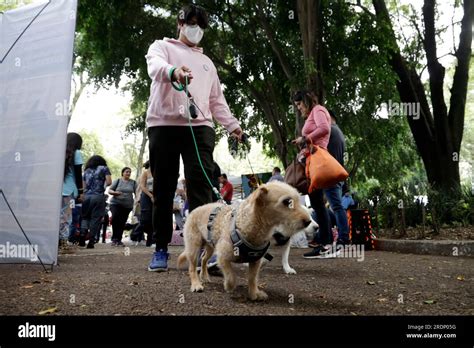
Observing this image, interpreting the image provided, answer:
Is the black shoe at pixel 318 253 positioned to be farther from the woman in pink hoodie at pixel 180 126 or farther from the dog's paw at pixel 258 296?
the dog's paw at pixel 258 296

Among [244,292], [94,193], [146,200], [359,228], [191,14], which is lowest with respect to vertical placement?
[244,292]

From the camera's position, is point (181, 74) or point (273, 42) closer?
point (181, 74)

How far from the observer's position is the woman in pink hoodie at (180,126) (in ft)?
13.2

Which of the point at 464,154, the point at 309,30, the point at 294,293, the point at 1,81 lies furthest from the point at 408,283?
the point at 464,154

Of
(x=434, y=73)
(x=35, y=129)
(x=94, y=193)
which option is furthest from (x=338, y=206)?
(x=434, y=73)

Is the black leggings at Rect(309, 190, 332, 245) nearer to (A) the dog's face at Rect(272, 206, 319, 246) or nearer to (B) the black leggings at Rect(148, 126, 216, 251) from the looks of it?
(B) the black leggings at Rect(148, 126, 216, 251)

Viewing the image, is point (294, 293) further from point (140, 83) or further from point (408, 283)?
point (140, 83)

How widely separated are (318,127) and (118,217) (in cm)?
646

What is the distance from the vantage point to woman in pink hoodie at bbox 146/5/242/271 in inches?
159

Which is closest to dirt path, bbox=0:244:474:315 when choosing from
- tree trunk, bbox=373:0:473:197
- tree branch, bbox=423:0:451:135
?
tree trunk, bbox=373:0:473:197

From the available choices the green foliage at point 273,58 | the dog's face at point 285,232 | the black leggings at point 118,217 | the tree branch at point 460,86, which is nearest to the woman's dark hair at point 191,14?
the dog's face at point 285,232

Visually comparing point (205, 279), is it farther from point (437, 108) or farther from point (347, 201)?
point (437, 108)

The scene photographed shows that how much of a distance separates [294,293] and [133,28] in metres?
11.2

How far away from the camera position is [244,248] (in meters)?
2.93
